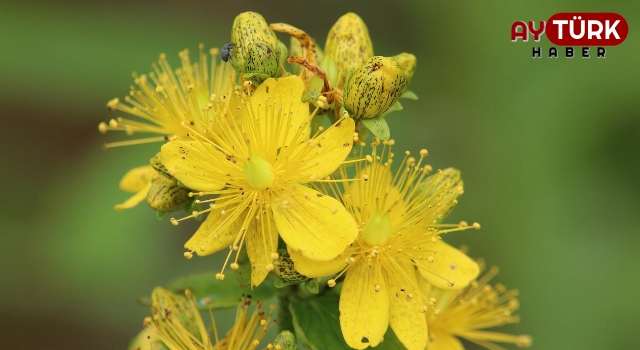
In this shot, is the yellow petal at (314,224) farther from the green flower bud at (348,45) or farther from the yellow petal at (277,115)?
the green flower bud at (348,45)

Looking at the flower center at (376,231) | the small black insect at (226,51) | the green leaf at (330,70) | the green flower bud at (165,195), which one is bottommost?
the flower center at (376,231)

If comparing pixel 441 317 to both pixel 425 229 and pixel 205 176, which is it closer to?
pixel 425 229

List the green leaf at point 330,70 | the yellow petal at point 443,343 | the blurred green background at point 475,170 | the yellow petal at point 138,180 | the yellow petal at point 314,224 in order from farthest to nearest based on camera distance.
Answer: the blurred green background at point 475,170, the yellow petal at point 138,180, the yellow petal at point 443,343, the green leaf at point 330,70, the yellow petal at point 314,224

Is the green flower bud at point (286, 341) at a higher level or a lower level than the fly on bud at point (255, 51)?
lower

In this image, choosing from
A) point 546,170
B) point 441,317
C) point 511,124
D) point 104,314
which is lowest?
point 104,314

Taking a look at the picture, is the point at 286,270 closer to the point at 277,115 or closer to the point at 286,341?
the point at 286,341

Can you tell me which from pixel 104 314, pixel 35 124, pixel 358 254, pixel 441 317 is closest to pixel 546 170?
pixel 441 317

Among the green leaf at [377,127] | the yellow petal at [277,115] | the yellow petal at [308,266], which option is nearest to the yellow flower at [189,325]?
the yellow petal at [308,266]
